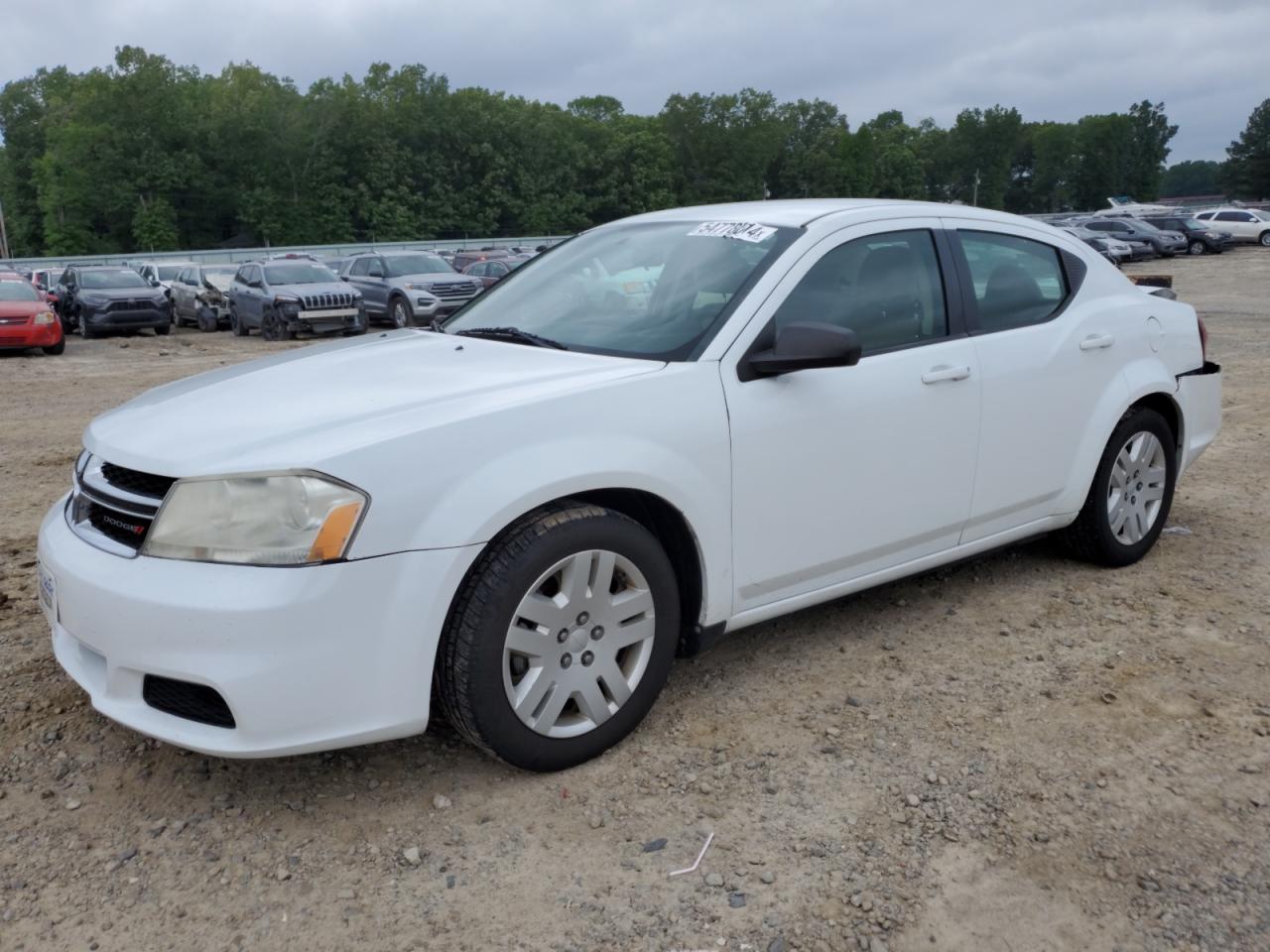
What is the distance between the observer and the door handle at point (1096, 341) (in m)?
4.38

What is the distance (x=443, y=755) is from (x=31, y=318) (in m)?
16.8

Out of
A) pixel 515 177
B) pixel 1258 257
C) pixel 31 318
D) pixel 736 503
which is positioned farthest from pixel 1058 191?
pixel 736 503

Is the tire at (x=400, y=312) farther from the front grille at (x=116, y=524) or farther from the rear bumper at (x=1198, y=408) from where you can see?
the front grille at (x=116, y=524)

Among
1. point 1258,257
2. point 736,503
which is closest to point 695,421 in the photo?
point 736,503

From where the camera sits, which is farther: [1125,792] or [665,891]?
[1125,792]

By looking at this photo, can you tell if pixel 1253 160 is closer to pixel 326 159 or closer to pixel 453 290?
pixel 326 159

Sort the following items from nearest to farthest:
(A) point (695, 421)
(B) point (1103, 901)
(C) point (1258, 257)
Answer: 1. (B) point (1103, 901)
2. (A) point (695, 421)
3. (C) point (1258, 257)

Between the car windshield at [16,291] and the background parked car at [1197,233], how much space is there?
130ft

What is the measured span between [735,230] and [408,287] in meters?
17.9

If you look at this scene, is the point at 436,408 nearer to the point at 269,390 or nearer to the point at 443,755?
the point at 269,390

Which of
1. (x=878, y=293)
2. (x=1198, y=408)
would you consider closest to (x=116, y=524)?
(x=878, y=293)

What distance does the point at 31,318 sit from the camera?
17.1 metres

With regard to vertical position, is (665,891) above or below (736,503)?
below

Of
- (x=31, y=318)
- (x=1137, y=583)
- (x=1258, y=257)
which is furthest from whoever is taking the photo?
(x=1258, y=257)
